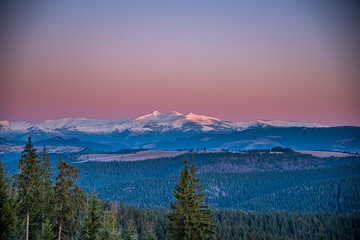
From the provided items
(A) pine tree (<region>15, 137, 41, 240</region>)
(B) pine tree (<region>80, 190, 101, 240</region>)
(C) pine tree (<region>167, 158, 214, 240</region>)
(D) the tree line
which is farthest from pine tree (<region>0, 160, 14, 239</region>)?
(C) pine tree (<region>167, 158, 214, 240</region>)

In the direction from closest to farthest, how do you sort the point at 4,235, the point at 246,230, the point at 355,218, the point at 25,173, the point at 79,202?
the point at 4,235 < the point at 25,173 < the point at 79,202 < the point at 246,230 < the point at 355,218

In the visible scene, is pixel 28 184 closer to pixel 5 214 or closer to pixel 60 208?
pixel 60 208

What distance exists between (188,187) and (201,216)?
12.8 ft

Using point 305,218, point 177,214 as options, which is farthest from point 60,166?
point 305,218

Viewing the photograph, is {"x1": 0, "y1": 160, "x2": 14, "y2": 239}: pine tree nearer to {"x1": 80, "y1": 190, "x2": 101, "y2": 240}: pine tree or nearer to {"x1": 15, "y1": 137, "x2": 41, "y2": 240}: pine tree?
{"x1": 15, "y1": 137, "x2": 41, "y2": 240}: pine tree

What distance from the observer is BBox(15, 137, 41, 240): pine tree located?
48.3 metres

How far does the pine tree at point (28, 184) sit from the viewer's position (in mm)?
48312

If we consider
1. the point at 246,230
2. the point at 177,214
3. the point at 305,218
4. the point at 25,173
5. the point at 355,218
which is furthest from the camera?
the point at 305,218

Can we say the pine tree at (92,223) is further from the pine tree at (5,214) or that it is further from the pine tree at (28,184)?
the pine tree at (5,214)

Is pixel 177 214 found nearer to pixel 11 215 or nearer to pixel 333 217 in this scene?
pixel 11 215

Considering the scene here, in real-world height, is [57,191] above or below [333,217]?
above

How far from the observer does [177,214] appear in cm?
4456

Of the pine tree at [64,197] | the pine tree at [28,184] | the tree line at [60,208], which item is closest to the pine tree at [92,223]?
the tree line at [60,208]

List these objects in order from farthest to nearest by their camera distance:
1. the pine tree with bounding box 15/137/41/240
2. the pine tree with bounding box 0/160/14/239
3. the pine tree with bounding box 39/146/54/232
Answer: the pine tree with bounding box 39/146/54/232, the pine tree with bounding box 15/137/41/240, the pine tree with bounding box 0/160/14/239
